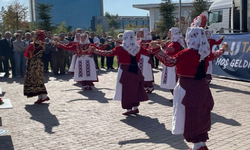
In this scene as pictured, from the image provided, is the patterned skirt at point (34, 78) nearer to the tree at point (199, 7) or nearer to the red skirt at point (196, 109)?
the red skirt at point (196, 109)

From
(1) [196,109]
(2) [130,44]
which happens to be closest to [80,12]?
(2) [130,44]

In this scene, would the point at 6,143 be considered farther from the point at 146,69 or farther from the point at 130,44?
the point at 146,69

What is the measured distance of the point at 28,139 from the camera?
243 inches

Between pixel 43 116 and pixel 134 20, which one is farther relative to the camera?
pixel 134 20

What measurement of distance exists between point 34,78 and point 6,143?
11.3ft

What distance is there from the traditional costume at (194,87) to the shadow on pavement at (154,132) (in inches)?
31.8

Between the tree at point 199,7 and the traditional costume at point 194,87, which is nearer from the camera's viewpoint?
the traditional costume at point 194,87

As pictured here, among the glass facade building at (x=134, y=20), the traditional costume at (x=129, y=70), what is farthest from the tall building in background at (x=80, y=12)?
the traditional costume at (x=129, y=70)

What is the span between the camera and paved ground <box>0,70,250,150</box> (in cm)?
578

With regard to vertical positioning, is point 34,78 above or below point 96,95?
above

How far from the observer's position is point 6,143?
5965 millimetres

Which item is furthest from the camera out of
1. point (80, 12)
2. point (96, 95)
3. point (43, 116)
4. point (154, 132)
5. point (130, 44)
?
point (80, 12)

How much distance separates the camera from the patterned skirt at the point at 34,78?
9172 mm

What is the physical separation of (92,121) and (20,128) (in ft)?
4.83
